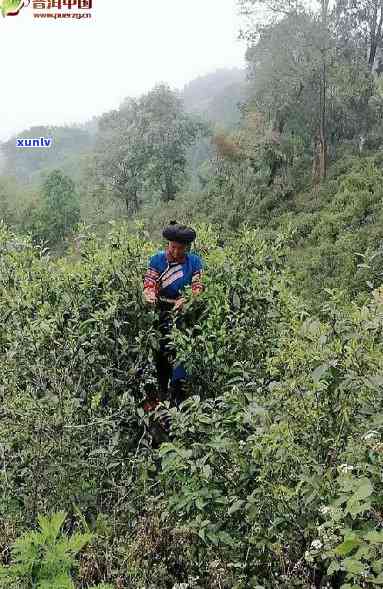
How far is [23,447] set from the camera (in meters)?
3.87

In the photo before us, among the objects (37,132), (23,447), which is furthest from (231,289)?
(37,132)

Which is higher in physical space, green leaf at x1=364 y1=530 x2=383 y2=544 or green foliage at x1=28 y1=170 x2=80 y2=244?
green leaf at x1=364 y1=530 x2=383 y2=544

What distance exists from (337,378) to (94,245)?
3141 mm

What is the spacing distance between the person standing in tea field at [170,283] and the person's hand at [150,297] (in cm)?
8

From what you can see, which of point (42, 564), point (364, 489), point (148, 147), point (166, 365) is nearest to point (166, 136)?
point (148, 147)

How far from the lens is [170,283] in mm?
5293

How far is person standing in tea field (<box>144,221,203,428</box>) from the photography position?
5141 mm

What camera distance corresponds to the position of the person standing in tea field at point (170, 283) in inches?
202

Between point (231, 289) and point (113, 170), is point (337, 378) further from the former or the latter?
point (113, 170)
